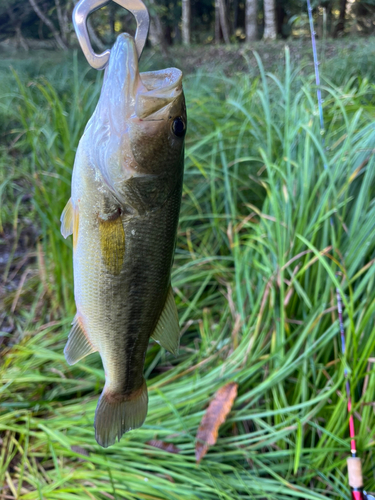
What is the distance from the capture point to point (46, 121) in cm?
205

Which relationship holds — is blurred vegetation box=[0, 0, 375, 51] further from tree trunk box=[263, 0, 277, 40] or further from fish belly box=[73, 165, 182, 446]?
fish belly box=[73, 165, 182, 446]

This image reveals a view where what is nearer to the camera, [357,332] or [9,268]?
[357,332]

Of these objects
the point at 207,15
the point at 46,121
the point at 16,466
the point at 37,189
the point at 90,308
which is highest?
the point at 207,15

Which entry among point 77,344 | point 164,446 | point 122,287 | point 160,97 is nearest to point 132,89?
point 160,97

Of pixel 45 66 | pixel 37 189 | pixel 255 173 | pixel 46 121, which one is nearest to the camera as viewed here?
pixel 37 189

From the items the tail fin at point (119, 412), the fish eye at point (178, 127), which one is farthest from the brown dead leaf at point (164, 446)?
the fish eye at point (178, 127)

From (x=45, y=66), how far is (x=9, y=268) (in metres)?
3.90

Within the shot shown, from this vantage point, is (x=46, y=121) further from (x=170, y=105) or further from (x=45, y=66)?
(x=45, y=66)

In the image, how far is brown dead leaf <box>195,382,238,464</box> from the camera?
132 centimetres

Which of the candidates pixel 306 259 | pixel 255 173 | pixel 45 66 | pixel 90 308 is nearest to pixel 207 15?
pixel 45 66

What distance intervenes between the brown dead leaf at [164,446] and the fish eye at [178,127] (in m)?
1.22

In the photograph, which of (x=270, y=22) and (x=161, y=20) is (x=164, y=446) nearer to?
(x=270, y=22)

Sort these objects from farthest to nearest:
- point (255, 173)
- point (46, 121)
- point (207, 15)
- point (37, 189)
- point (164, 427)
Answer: point (207, 15)
point (255, 173)
point (46, 121)
point (37, 189)
point (164, 427)

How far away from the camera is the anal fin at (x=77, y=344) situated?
72 centimetres
